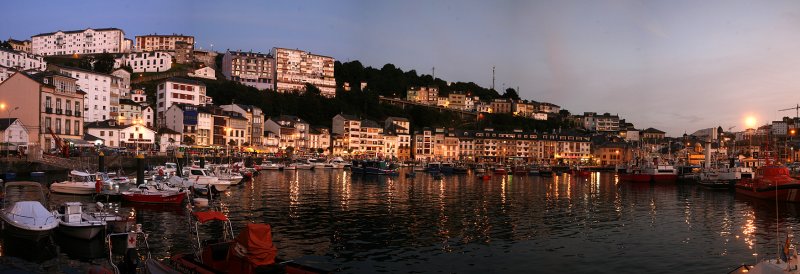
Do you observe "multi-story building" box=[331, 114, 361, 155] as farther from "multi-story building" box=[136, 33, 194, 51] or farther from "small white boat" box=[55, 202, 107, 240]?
"small white boat" box=[55, 202, 107, 240]

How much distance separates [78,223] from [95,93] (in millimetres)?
94609

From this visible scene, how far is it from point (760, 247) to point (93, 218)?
31.7 meters

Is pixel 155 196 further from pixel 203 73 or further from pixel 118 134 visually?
pixel 203 73

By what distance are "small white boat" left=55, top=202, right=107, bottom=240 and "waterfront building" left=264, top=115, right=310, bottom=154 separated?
106 meters

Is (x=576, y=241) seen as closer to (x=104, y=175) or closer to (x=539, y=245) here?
(x=539, y=245)

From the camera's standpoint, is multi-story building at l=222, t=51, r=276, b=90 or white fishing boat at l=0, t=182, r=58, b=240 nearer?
white fishing boat at l=0, t=182, r=58, b=240

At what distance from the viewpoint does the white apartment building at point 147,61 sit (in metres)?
148

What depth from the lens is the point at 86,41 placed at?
522 feet

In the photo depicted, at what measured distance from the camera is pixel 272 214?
37000mm

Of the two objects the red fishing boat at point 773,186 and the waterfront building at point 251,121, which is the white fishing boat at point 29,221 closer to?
the red fishing boat at point 773,186

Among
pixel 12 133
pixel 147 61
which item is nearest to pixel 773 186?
pixel 12 133

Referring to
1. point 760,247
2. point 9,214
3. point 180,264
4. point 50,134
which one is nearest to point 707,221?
point 760,247

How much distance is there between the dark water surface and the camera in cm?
2398

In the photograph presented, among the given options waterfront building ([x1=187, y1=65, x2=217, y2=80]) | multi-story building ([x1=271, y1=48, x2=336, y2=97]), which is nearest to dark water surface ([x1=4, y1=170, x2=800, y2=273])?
waterfront building ([x1=187, y1=65, x2=217, y2=80])
